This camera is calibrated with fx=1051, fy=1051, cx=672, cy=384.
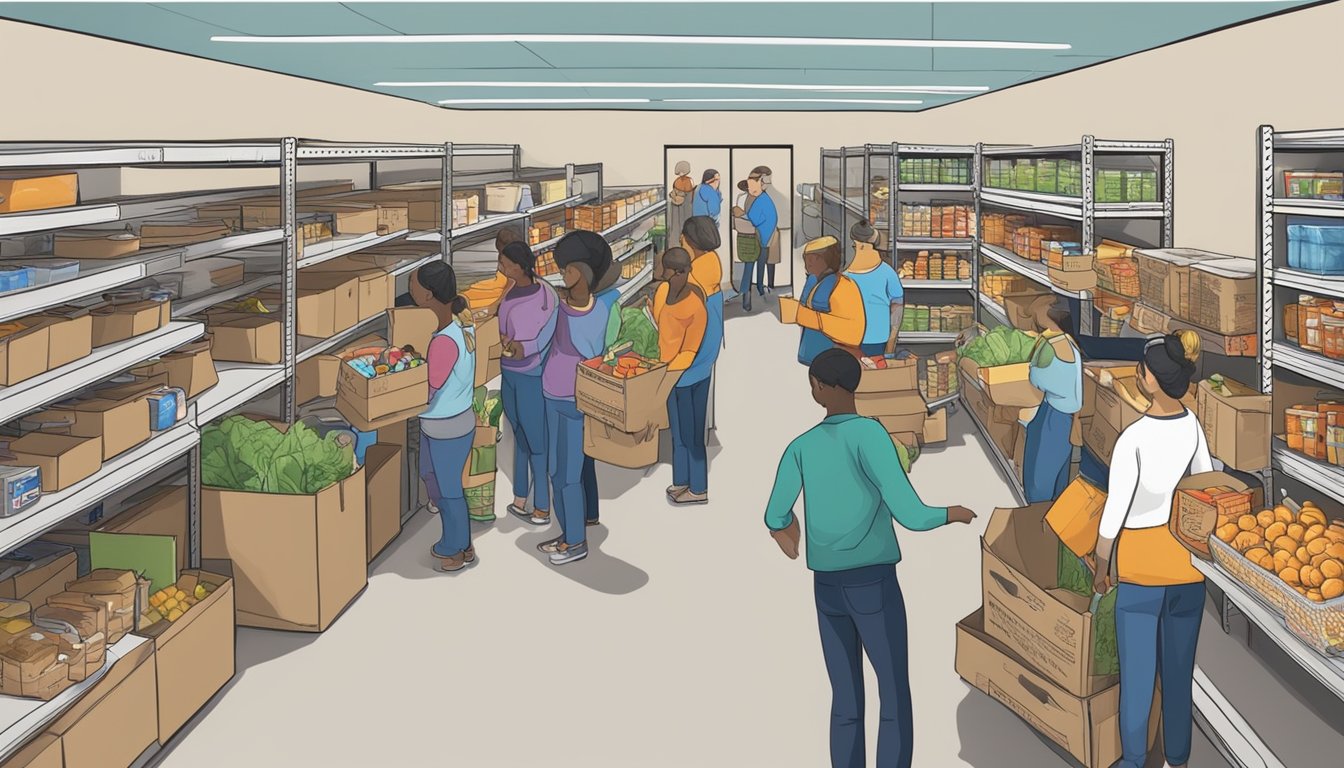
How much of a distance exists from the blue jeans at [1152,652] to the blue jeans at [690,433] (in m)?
3.45

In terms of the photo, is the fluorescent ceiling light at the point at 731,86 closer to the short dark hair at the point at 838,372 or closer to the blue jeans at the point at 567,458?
the blue jeans at the point at 567,458

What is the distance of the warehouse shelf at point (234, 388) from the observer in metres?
4.52

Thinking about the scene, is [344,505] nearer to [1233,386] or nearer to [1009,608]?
[1009,608]

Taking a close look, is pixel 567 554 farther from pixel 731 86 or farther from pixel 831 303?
pixel 731 86

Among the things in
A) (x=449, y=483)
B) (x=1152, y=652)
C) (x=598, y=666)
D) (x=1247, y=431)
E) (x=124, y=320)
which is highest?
(x=124, y=320)

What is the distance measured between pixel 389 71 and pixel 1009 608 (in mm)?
6716

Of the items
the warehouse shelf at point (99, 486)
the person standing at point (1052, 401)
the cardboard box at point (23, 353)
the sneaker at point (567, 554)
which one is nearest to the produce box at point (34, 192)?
the cardboard box at point (23, 353)

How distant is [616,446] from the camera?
20.2ft

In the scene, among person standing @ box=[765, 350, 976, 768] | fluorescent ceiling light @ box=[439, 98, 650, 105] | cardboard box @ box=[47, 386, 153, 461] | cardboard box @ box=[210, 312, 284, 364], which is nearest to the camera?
person standing @ box=[765, 350, 976, 768]

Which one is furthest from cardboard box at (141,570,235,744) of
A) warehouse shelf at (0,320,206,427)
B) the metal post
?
the metal post

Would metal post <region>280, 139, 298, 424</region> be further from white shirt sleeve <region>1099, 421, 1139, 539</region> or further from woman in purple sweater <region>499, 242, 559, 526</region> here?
white shirt sleeve <region>1099, 421, 1139, 539</region>

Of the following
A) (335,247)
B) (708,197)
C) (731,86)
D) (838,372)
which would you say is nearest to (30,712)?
(838,372)

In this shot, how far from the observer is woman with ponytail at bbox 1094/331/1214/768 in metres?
3.28

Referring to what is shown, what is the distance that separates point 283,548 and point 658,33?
142 inches
